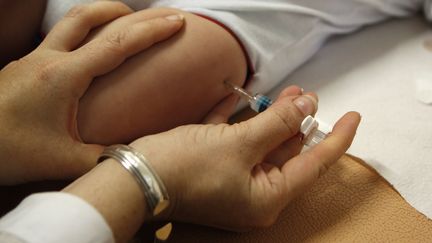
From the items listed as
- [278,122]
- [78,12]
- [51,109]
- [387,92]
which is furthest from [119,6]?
[387,92]

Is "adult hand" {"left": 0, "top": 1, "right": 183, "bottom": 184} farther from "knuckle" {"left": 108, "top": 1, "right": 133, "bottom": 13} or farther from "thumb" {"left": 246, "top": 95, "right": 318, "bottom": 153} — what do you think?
"thumb" {"left": 246, "top": 95, "right": 318, "bottom": 153}

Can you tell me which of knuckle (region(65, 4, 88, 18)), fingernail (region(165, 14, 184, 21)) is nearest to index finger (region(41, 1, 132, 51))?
knuckle (region(65, 4, 88, 18))

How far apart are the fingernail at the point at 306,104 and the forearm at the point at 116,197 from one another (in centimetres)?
25

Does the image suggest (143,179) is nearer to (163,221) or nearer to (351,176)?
(163,221)

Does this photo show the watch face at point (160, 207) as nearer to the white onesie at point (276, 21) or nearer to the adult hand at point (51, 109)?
the adult hand at point (51, 109)

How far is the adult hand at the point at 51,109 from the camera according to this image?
1.91 ft

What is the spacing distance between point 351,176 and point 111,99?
393 millimetres

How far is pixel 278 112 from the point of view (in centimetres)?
56

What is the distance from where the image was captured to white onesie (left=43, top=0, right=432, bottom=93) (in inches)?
28.7

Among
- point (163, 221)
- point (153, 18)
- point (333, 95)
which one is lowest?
point (163, 221)

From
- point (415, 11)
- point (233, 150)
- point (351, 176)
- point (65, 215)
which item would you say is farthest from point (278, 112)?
point (415, 11)

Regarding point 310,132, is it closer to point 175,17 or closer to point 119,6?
point 175,17

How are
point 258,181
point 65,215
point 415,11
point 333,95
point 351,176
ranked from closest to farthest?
point 65,215 < point 258,181 < point 351,176 < point 333,95 < point 415,11

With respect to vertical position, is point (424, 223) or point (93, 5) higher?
point (93, 5)
